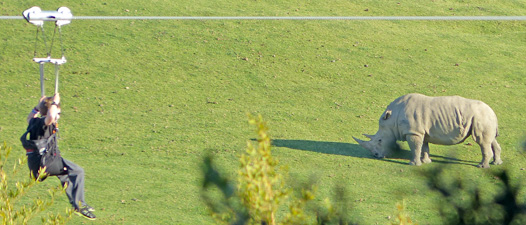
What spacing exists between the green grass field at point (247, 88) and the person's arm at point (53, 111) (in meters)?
1.68

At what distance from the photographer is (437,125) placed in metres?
11.2

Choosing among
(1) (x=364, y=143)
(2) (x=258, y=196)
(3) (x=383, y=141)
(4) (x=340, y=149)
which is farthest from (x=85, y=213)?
(3) (x=383, y=141)

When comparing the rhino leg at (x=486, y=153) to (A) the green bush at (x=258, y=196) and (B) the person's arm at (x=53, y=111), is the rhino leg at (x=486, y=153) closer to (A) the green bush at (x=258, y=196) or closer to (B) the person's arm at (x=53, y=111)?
(B) the person's arm at (x=53, y=111)

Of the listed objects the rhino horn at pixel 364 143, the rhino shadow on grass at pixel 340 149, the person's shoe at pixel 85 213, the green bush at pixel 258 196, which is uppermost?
the green bush at pixel 258 196

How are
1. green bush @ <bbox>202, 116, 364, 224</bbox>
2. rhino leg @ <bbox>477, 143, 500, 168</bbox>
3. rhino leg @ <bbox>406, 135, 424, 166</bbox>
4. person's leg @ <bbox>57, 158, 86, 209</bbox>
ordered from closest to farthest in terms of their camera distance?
Answer: green bush @ <bbox>202, 116, 364, 224</bbox>, person's leg @ <bbox>57, 158, 86, 209</bbox>, rhino leg @ <bbox>477, 143, 500, 168</bbox>, rhino leg @ <bbox>406, 135, 424, 166</bbox>

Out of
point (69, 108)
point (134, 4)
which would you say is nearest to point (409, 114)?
point (69, 108)

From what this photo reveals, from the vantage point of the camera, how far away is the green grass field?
10227mm

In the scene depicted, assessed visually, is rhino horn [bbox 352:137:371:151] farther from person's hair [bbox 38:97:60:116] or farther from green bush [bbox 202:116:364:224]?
green bush [bbox 202:116:364:224]

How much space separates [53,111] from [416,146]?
6365 millimetres

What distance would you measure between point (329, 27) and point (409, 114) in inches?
277

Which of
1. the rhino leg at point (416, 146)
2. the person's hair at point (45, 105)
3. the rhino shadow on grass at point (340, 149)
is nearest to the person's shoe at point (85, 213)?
the person's hair at point (45, 105)

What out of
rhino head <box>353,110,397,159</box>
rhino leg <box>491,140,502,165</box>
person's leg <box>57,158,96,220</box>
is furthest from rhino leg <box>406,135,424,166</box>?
person's leg <box>57,158,96,220</box>

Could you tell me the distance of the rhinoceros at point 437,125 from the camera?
11086 millimetres

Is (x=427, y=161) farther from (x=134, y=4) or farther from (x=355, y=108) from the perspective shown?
(x=134, y=4)
